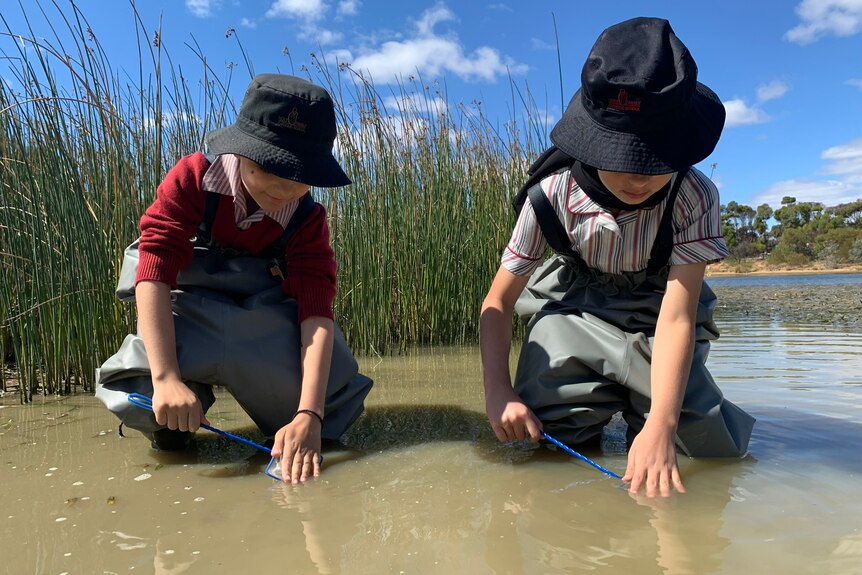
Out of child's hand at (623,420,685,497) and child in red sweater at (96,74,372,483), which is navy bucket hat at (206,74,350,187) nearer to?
child in red sweater at (96,74,372,483)

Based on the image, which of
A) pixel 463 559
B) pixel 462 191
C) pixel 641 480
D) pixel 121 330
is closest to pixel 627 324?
pixel 641 480

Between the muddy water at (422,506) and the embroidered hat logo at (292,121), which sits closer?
the muddy water at (422,506)

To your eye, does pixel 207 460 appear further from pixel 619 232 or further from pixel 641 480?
pixel 619 232

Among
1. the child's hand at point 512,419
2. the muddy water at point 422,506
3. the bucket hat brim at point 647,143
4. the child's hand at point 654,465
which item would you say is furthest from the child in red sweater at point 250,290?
the child's hand at point 654,465

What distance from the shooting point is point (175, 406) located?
1.30 m

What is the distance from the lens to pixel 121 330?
2.17m

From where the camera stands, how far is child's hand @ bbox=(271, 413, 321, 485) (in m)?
1.29

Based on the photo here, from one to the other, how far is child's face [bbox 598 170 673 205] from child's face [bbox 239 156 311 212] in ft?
2.08

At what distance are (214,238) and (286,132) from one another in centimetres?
38

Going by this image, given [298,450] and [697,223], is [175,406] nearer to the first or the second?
[298,450]

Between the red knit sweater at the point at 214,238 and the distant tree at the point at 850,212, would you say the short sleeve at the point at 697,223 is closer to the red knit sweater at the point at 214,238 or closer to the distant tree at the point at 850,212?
the red knit sweater at the point at 214,238

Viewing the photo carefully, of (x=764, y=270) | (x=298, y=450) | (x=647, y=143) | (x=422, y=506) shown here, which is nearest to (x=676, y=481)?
(x=422, y=506)

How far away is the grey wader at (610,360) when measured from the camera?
54.1 inches

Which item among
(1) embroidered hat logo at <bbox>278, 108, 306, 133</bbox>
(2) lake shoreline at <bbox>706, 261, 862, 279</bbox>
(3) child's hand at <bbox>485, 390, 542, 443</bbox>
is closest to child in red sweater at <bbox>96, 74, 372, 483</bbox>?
(1) embroidered hat logo at <bbox>278, 108, 306, 133</bbox>
